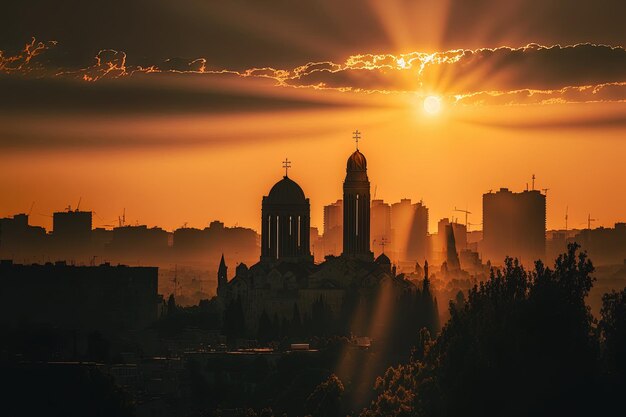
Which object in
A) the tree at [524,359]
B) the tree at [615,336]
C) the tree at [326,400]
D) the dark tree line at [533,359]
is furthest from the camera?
the tree at [326,400]

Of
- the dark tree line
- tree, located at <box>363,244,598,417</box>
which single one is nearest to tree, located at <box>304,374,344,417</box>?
the dark tree line

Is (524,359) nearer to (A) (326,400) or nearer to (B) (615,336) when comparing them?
(B) (615,336)

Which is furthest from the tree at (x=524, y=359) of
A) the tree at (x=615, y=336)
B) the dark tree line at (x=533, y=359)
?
the tree at (x=615, y=336)

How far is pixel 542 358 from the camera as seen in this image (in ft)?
368

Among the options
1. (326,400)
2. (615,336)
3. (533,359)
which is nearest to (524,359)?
(533,359)

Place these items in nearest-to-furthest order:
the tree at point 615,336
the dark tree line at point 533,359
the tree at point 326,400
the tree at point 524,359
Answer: the dark tree line at point 533,359, the tree at point 524,359, the tree at point 615,336, the tree at point 326,400

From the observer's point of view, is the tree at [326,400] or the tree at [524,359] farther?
the tree at [326,400]

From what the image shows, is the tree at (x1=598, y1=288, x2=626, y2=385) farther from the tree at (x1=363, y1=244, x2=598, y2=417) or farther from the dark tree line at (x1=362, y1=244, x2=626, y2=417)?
the tree at (x1=363, y1=244, x2=598, y2=417)

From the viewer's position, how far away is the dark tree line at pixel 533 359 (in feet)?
360

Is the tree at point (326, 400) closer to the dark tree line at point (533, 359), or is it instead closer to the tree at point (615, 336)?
the dark tree line at point (533, 359)

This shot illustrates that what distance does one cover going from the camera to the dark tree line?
110 m

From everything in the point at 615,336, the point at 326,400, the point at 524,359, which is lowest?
the point at 326,400

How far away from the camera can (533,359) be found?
369 ft

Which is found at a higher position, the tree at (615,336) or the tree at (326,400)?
the tree at (615,336)
